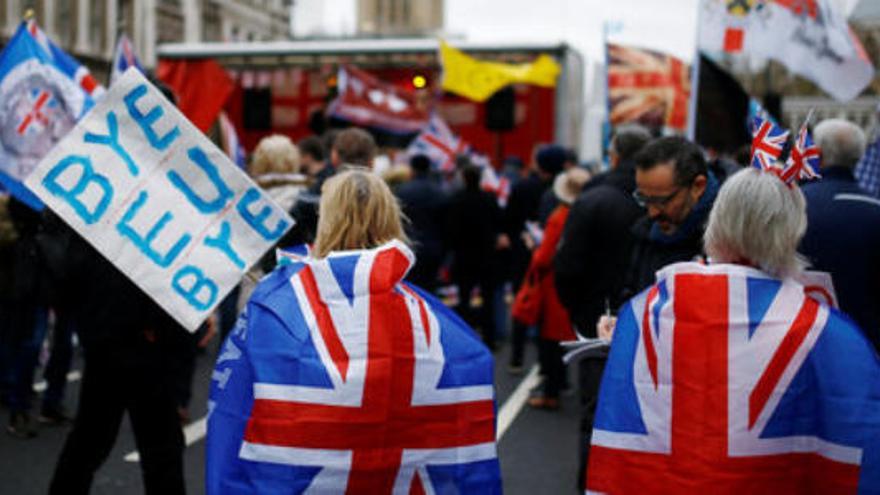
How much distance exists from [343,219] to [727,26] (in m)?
4.98

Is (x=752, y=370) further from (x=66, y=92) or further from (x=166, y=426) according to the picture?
(x=66, y=92)

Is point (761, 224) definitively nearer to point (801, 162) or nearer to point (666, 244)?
point (801, 162)

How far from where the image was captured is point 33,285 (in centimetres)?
750

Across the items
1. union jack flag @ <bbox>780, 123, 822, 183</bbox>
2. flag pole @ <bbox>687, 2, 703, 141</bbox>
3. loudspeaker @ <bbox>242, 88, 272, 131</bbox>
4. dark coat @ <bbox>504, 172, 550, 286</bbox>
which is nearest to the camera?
union jack flag @ <bbox>780, 123, 822, 183</bbox>

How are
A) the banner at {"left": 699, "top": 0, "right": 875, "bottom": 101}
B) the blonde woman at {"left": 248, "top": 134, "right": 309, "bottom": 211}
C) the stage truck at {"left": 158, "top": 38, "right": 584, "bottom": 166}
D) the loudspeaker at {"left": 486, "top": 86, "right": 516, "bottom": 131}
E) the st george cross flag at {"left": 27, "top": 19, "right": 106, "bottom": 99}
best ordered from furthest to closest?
the stage truck at {"left": 158, "top": 38, "right": 584, "bottom": 166} < the loudspeaker at {"left": 486, "top": 86, "right": 516, "bottom": 131} < the banner at {"left": 699, "top": 0, "right": 875, "bottom": 101} < the blonde woman at {"left": 248, "top": 134, "right": 309, "bottom": 211} < the st george cross flag at {"left": 27, "top": 19, "right": 106, "bottom": 99}

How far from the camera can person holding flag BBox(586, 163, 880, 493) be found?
9.17 feet

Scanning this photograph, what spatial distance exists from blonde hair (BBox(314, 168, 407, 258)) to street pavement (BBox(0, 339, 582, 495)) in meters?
3.04

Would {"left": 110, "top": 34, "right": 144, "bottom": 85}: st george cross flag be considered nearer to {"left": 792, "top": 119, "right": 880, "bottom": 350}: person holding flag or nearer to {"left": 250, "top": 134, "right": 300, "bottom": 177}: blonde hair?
{"left": 250, "top": 134, "right": 300, "bottom": 177}: blonde hair

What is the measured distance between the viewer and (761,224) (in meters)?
2.88

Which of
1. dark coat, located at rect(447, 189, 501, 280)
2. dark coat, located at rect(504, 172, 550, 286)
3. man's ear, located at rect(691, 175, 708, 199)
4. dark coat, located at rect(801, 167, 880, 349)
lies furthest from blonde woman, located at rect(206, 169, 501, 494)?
dark coat, located at rect(504, 172, 550, 286)

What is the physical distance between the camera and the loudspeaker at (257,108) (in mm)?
16562

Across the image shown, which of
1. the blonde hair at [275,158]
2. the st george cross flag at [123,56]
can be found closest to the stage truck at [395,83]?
the st george cross flag at [123,56]

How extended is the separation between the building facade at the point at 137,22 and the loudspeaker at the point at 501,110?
1526 centimetres

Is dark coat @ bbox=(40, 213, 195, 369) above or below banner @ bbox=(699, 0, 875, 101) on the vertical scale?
below
